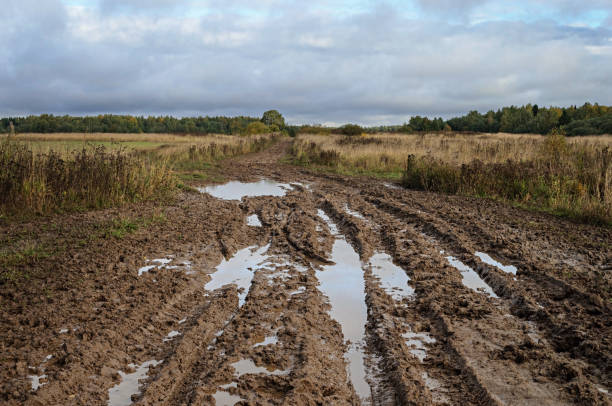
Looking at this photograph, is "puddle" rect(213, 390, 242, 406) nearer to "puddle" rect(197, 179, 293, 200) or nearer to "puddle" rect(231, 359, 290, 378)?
"puddle" rect(231, 359, 290, 378)

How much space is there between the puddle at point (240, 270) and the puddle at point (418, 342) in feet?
5.90

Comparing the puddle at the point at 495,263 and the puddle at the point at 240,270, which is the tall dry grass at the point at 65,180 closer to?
the puddle at the point at 240,270

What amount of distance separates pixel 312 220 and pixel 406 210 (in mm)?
2257

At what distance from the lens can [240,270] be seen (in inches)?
233

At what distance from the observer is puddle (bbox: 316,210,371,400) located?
3427mm

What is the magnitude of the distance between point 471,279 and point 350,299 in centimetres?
169

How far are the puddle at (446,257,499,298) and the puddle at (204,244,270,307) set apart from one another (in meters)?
2.65

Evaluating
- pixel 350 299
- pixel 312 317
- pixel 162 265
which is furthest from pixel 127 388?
pixel 162 265

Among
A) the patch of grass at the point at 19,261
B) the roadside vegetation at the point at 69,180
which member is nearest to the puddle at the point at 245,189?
the roadside vegetation at the point at 69,180

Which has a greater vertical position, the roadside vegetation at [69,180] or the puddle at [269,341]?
the roadside vegetation at [69,180]

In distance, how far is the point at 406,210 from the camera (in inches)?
377

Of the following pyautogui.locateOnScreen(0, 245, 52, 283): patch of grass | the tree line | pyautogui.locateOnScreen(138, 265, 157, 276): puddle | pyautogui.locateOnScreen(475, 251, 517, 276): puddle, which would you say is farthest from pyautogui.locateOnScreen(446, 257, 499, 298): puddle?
the tree line

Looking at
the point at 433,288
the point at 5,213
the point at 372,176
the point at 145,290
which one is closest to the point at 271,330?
the point at 145,290

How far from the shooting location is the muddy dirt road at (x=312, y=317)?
311 cm
